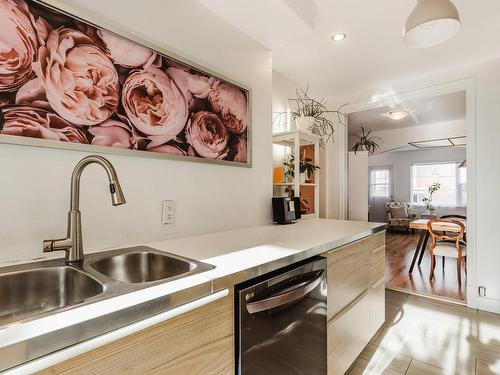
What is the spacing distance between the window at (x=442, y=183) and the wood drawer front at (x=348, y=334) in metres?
6.83

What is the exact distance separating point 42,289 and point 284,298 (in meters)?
0.81

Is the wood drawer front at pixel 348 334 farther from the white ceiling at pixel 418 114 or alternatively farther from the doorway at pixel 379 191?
the doorway at pixel 379 191

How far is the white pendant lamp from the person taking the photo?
48.3 inches

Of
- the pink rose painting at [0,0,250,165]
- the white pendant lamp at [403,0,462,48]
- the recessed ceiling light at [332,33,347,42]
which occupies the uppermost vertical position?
Answer: the recessed ceiling light at [332,33,347,42]

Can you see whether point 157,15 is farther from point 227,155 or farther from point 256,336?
point 256,336

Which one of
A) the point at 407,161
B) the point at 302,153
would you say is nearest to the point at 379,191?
the point at 407,161

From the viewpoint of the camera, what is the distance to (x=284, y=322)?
1.03 metres

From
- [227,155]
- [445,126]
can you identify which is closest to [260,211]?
[227,155]

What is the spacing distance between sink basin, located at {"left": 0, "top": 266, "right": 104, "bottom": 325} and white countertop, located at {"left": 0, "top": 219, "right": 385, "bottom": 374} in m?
0.23

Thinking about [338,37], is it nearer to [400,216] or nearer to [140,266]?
[140,266]

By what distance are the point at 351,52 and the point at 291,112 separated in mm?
763

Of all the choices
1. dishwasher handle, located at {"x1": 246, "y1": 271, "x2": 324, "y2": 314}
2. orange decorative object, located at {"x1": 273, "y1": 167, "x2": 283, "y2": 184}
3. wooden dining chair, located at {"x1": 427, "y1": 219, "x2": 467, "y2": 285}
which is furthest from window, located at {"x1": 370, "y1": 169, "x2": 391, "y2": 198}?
dishwasher handle, located at {"x1": 246, "y1": 271, "x2": 324, "y2": 314}

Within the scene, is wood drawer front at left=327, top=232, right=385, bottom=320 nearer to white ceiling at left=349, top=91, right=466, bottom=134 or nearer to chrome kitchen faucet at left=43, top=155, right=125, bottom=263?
chrome kitchen faucet at left=43, top=155, right=125, bottom=263

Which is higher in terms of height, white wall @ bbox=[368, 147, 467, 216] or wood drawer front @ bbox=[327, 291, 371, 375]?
white wall @ bbox=[368, 147, 467, 216]
